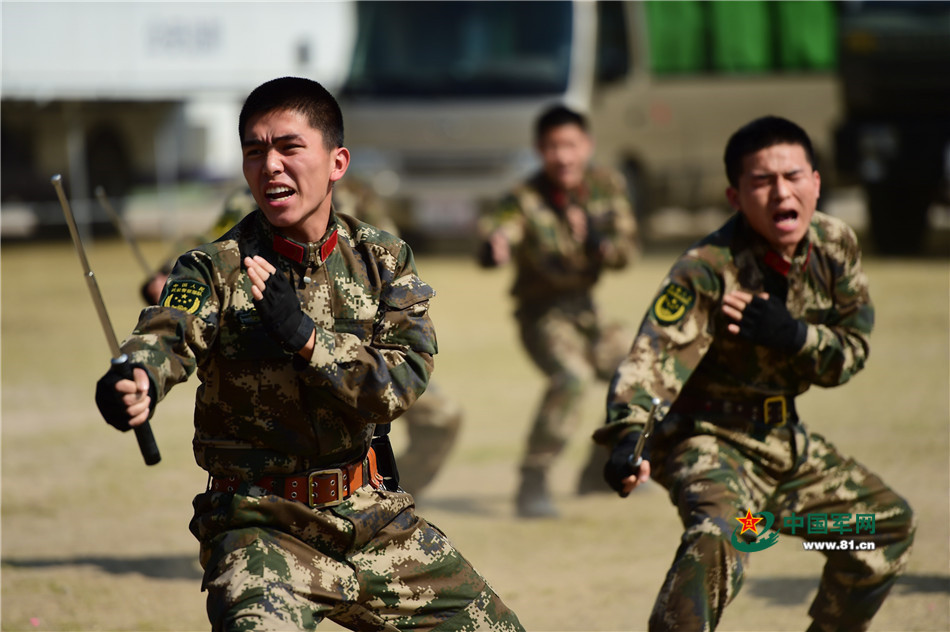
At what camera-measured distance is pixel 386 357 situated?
10.9ft

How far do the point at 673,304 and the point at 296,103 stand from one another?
139 centimetres

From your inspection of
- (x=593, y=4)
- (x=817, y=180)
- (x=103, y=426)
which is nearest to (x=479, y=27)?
(x=593, y=4)

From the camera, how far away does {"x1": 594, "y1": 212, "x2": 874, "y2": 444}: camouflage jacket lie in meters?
4.10

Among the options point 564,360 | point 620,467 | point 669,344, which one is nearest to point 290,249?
point 620,467

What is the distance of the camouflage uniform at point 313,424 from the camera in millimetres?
3209

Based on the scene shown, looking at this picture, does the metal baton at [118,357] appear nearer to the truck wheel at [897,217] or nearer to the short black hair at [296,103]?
the short black hair at [296,103]

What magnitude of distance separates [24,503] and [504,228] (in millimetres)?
2866

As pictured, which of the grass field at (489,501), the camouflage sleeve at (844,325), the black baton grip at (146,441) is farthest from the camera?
the grass field at (489,501)

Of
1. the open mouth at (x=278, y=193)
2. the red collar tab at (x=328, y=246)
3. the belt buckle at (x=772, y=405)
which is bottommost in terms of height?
the belt buckle at (x=772, y=405)

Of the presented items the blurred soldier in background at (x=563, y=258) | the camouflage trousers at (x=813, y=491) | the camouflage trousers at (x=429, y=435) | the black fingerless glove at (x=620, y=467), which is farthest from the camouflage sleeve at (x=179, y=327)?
the blurred soldier in background at (x=563, y=258)

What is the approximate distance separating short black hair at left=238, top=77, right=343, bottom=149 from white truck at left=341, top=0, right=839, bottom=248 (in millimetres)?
11861

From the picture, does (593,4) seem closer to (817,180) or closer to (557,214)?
(557,214)

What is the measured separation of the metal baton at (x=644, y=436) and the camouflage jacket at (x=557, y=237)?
3.08 metres

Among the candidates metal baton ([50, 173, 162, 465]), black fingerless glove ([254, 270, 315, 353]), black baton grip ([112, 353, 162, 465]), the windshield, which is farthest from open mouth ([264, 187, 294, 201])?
the windshield
